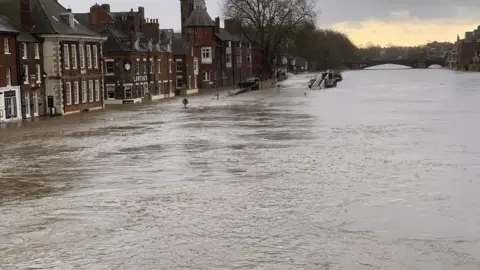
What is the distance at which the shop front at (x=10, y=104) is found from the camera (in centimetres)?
4775

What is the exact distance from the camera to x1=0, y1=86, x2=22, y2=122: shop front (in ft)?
157

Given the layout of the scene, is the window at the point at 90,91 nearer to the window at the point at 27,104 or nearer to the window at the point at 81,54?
the window at the point at 81,54

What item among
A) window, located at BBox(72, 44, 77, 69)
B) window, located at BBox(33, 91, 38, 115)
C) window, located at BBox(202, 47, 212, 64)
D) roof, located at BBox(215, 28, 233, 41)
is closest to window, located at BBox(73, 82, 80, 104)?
window, located at BBox(72, 44, 77, 69)

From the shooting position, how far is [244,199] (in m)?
19.0

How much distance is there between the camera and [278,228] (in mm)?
15672

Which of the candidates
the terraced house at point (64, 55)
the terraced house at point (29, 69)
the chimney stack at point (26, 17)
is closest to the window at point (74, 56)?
the terraced house at point (64, 55)

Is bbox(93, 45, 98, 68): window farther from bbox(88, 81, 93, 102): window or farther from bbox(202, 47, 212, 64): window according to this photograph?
bbox(202, 47, 212, 64): window

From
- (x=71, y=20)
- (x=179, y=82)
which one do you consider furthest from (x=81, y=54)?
(x=179, y=82)

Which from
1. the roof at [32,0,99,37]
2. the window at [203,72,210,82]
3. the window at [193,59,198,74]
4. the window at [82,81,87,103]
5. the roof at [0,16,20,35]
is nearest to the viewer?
the roof at [0,16,20,35]

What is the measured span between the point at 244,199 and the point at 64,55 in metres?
40.8

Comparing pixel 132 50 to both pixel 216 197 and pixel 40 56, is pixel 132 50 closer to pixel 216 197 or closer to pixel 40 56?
pixel 40 56

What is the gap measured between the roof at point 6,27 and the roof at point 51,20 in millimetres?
3047

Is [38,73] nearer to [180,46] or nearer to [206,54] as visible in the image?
[180,46]

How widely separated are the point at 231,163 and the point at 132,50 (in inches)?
1844
